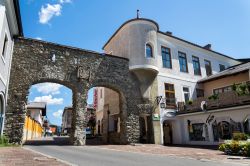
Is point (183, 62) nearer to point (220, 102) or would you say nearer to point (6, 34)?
point (220, 102)

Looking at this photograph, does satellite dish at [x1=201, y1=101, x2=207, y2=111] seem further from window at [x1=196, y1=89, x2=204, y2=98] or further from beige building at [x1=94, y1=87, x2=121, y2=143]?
beige building at [x1=94, y1=87, x2=121, y2=143]

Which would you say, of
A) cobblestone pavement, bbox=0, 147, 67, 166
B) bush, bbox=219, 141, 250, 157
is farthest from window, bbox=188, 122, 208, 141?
cobblestone pavement, bbox=0, 147, 67, 166

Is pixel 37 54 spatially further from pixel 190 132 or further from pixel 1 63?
pixel 190 132

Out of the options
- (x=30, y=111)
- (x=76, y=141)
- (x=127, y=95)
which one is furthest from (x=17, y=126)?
(x=30, y=111)

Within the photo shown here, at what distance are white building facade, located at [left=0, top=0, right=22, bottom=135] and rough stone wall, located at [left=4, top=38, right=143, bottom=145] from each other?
0.78 metres

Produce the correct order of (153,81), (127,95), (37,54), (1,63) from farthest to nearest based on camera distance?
(153,81), (127,95), (37,54), (1,63)

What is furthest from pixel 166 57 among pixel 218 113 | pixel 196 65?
pixel 218 113

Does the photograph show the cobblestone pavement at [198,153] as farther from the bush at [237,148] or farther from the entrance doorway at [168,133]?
the entrance doorway at [168,133]

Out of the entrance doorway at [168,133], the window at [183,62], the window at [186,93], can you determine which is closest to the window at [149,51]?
the window at [183,62]

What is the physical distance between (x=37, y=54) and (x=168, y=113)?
42.3 ft

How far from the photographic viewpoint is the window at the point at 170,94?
2235 centimetres

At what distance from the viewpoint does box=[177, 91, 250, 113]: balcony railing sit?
16.5 metres

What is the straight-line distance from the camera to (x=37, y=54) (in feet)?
58.0

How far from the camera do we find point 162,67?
23.1 metres
